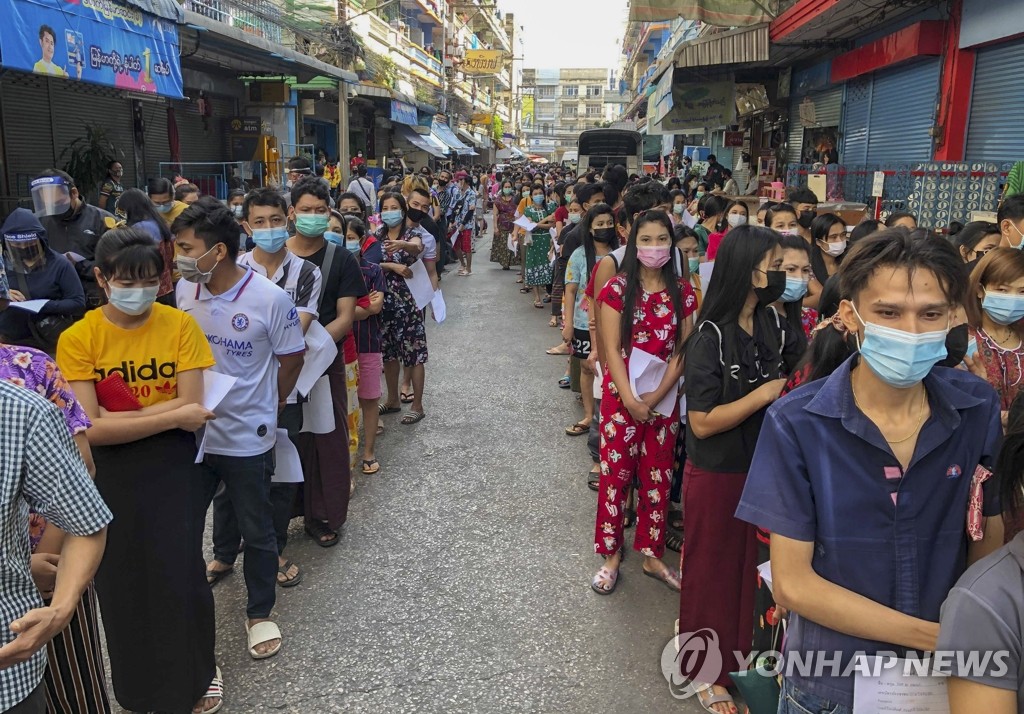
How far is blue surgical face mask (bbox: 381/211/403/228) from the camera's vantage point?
6.39m

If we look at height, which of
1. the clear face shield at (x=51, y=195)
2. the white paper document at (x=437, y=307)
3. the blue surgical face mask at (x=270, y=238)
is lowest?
the white paper document at (x=437, y=307)

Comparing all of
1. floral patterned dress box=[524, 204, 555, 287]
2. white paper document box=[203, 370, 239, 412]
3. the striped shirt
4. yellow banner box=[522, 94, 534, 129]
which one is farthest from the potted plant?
yellow banner box=[522, 94, 534, 129]

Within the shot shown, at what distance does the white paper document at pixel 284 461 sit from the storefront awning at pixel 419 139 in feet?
86.0

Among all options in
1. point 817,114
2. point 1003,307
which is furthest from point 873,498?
point 817,114

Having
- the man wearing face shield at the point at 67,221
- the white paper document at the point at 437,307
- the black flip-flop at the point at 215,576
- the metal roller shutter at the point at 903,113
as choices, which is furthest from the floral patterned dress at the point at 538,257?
the black flip-flop at the point at 215,576

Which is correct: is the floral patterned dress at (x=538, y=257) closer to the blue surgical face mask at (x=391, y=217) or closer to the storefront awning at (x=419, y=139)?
the blue surgical face mask at (x=391, y=217)

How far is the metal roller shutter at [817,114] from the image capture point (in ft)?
44.1

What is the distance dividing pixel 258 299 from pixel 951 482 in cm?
262

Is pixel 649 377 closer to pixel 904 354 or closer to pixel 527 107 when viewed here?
pixel 904 354

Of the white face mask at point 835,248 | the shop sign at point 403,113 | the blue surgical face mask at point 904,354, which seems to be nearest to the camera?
the blue surgical face mask at point 904,354

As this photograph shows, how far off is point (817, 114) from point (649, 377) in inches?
490

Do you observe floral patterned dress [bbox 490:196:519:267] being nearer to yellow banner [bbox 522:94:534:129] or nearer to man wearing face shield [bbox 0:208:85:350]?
man wearing face shield [bbox 0:208:85:350]

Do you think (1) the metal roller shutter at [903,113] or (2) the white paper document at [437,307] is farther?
(1) the metal roller shutter at [903,113]

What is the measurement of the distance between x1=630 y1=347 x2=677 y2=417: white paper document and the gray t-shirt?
2335 millimetres
